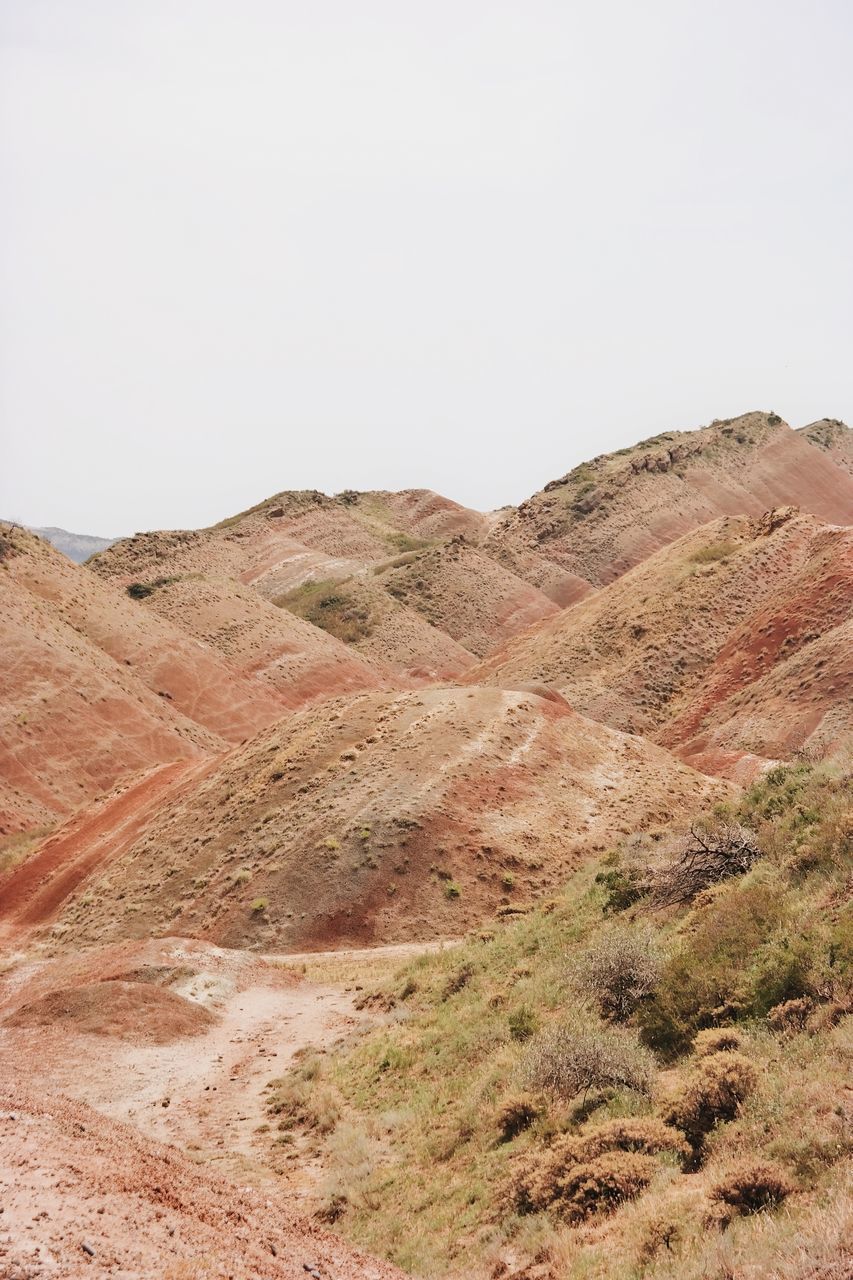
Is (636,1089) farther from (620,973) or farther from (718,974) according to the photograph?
(620,973)

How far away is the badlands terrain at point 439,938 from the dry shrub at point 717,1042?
41 mm

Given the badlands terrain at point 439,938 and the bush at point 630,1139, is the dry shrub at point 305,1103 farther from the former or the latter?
the bush at point 630,1139

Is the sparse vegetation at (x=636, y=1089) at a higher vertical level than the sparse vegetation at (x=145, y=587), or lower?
lower

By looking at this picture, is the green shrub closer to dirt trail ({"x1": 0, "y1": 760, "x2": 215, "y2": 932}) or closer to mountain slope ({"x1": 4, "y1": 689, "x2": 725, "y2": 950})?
mountain slope ({"x1": 4, "y1": 689, "x2": 725, "y2": 950})

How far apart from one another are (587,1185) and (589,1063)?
233cm

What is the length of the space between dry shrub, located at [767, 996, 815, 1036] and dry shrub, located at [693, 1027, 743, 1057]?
417 millimetres

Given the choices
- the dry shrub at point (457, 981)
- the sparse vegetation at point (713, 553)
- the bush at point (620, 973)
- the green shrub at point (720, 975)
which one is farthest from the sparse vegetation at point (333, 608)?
the green shrub at point (720, 975)

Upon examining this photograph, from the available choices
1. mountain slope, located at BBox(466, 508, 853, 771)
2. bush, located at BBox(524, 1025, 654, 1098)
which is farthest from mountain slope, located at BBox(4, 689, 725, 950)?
bush, located at BBox(524, 1025, 654, 1098)

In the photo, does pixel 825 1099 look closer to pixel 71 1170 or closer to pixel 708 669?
pixel 71 1170

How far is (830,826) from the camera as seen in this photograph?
46.3ft

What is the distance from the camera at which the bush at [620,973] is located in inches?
531

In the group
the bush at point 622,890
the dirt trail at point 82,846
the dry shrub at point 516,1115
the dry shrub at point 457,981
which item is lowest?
the dirt trail at point 82,846

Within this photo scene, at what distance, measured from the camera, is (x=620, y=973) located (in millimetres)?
13945

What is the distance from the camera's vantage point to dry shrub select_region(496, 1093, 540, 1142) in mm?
11883
